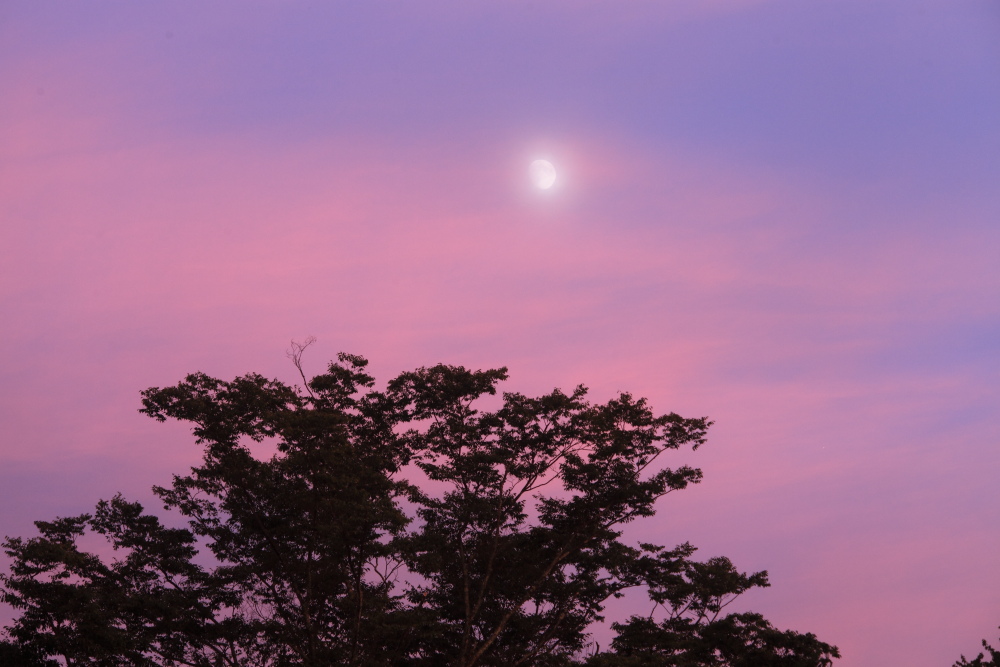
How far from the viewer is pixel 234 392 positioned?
108ft

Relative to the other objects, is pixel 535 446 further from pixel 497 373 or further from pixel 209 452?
pixel 209 452

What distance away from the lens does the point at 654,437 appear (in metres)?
35.4

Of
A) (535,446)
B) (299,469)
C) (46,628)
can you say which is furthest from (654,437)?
(46,628)

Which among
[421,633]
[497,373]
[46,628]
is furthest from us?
[497,373]

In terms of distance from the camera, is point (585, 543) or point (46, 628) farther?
point (585, 543)

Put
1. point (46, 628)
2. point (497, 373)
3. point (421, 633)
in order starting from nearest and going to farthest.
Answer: point (46, 628)
point (421, 633)
point (497, 373)

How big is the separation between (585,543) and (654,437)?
15.1 ft

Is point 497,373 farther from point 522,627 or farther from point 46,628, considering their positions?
point 46,628

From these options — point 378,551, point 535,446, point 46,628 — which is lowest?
point 46,628

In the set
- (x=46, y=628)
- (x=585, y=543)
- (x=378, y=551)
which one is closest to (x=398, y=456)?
(x=378, y=551)

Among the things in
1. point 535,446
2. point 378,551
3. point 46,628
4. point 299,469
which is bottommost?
point 46,628

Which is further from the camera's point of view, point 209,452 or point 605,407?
point 605,407

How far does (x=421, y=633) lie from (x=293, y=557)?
488 centimetres

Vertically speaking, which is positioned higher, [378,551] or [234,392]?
[234,392]
